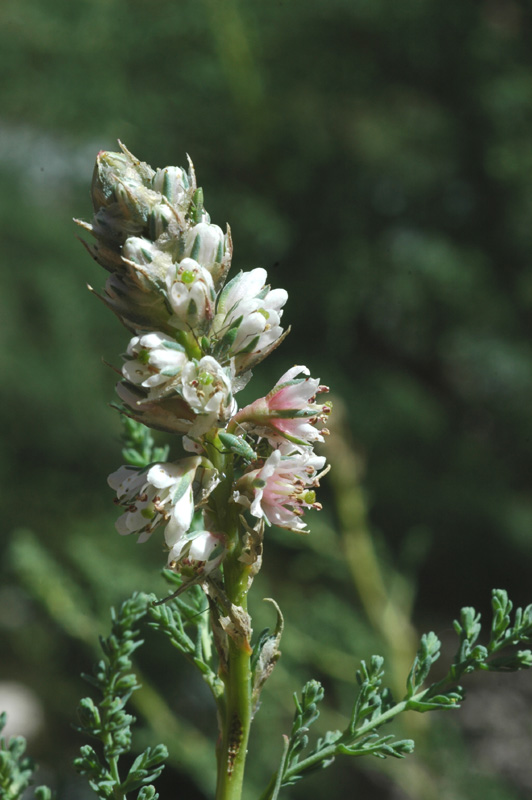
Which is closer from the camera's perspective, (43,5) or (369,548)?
(369,548)

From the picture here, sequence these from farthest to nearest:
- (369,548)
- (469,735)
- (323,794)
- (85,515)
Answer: (85,515)
(469,735)
(323,794)
(369,548)

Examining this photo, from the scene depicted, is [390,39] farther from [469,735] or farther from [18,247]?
[469,735]

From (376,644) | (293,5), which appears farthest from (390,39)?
(376,644)

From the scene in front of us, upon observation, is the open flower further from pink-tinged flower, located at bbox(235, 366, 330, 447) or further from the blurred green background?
the blurred green background

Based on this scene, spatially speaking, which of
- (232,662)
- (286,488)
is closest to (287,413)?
(286,488)

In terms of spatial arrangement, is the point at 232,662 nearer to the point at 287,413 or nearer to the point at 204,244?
the point at 287,413

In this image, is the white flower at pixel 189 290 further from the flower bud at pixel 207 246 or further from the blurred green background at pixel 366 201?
the blurred green background at pixel 366 201

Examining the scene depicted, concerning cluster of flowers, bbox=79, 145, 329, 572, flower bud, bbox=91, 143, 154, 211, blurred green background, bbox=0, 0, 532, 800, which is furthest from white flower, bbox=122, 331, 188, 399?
blurred green background, bbox=0, 0, 532, 800

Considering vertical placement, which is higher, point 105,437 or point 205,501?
point 205,501

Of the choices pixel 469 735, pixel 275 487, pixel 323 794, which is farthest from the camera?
pixel 469 735
